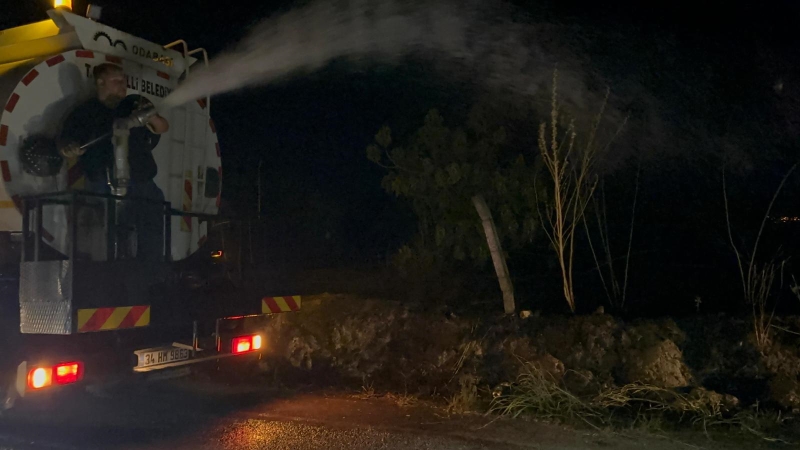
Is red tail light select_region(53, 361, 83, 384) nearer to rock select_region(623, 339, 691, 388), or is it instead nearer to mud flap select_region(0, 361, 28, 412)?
mud flap select_region(0, 361, 28, 412)

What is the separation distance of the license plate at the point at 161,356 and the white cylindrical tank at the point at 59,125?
107 centimetres

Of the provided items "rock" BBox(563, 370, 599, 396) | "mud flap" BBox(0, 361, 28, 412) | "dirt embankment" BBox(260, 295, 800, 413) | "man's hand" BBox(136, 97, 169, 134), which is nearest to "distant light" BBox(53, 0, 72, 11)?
"man's hand" BBox(136, 97, 169, 134)

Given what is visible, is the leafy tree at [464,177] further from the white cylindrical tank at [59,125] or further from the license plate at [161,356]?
the license plate at [161,356]

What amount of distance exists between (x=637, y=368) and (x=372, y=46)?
4.85 metres

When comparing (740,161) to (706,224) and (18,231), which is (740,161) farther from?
(18,231)

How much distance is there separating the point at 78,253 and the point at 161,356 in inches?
42.4

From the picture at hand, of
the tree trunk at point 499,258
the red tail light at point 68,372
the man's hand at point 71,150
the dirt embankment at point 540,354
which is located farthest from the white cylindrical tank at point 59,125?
the tree trunk at point 499,258

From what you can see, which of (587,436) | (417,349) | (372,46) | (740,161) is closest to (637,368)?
(587,436)

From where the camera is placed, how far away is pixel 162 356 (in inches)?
235

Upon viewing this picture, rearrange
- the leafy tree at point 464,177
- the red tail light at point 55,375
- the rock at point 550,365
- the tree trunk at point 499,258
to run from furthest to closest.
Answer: the tree trunk at point 499,258
the leafy tree at point 464,177
the rock at point 550,365
the red tail light at point 55,375

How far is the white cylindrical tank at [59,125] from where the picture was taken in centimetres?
556

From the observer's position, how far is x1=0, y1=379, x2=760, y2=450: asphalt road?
5.47 m

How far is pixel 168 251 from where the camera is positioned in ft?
20.3

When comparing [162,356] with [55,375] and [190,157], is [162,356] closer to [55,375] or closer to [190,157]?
[55,375]
